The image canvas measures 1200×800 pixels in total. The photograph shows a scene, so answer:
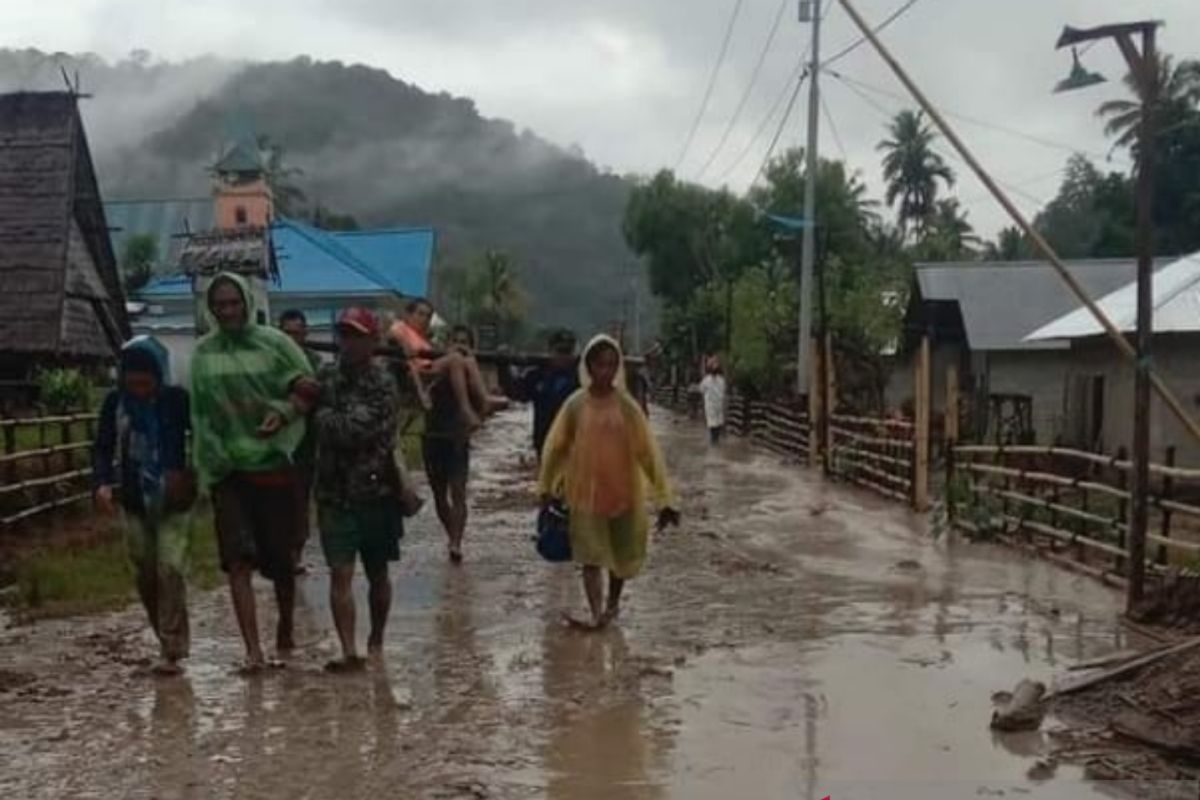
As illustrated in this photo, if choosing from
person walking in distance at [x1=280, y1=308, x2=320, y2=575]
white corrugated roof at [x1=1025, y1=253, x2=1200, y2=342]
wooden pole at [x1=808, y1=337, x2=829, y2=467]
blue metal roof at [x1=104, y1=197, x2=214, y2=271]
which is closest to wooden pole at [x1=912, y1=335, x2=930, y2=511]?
white corrugated roof at [x1=1025, y1=253, x2=1200, y2=342]

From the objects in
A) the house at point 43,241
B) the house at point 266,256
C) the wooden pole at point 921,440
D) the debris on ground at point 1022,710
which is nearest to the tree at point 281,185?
the house at point 266,256

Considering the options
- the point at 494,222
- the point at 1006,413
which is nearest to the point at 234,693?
the point at 1006,413

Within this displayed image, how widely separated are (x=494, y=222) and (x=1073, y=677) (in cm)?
14556

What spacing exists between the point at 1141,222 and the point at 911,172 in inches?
2668

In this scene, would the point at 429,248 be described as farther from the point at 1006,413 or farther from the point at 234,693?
the point at 234,693

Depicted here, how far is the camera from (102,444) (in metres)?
7.13

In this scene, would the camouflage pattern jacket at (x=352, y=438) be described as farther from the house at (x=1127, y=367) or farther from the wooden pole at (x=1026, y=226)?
the house at (x=1127, y=367)

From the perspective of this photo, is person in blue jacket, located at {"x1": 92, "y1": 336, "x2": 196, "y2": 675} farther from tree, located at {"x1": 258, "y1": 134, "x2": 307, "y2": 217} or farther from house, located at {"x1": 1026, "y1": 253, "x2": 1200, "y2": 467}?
tree, located at {"x1": 258, "y1": 134, "x2": 307, "y2": 217}

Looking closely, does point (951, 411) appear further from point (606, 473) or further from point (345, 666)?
point (345, 666)

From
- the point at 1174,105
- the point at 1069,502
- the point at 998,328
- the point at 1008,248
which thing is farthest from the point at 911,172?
the point at 1069,502

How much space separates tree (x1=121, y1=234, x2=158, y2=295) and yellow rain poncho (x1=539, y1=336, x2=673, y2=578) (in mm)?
38721

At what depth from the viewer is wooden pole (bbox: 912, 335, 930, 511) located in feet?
53.1

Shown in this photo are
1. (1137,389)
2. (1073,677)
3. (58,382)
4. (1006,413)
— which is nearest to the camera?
(1073,677)

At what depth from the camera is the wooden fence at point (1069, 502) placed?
10.9 m
